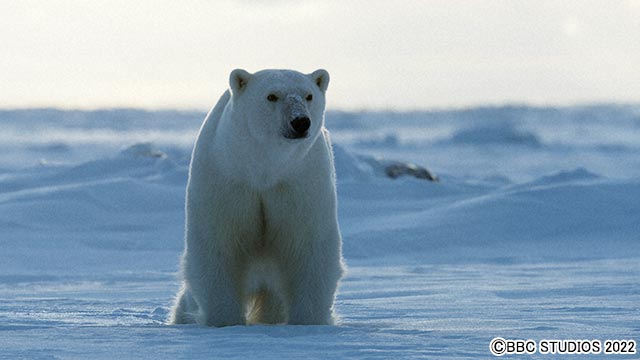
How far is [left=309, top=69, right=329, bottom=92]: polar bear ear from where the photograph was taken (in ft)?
13.8

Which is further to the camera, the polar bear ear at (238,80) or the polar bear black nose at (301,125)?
the polar bear ear at (238,80)

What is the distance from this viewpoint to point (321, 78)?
4.21 meters

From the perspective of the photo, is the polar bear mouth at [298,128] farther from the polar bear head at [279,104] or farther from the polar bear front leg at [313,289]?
the polar bear front leg at [313,289]

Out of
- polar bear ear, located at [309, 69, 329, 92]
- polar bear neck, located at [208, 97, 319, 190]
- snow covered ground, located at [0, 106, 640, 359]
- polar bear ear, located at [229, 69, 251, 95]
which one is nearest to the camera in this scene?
snow covered ground, located at [0, 106, 640, 359]

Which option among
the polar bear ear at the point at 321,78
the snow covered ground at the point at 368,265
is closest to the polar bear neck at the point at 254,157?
the polar bear ear at the point at 321,78

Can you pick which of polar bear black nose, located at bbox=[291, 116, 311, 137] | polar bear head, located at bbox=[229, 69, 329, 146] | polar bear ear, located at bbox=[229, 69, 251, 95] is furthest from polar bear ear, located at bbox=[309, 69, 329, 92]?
polar bear black nose, located at bbox=[291, 116, 311, 137]

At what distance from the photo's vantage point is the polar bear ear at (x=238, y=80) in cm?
407

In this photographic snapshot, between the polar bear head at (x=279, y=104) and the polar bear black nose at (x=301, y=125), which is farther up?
the polar bear head at (x=279, y=104)

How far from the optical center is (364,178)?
35.5 ft

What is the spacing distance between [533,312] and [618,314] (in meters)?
0.37

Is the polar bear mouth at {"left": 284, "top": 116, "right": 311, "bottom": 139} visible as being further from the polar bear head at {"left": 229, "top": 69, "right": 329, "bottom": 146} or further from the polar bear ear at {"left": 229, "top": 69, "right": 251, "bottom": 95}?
the polar bear ear at {"left": 229, "top": 69, "right": 251, "bottom": 95}

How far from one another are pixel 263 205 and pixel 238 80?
1.49 feet

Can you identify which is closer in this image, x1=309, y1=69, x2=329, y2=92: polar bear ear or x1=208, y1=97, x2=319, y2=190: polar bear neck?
x1=208, y1=97, x2=319, y2=190: polar bear neck

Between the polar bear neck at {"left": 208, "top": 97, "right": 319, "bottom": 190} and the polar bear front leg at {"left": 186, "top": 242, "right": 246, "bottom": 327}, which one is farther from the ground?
the polar bear neck at {"left": 208, "top": 97, "right": 319, "bottom": 190}
